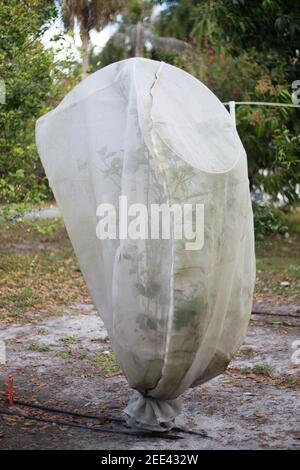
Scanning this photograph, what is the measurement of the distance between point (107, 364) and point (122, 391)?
3.17 ft

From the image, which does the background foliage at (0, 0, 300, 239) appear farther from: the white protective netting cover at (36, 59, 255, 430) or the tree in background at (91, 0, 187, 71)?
the tree in background at (91, 0, 187, 71)

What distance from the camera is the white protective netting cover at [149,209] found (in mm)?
4902

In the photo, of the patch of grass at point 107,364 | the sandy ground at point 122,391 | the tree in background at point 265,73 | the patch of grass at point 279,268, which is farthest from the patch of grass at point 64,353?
the tree in background at point 265,73

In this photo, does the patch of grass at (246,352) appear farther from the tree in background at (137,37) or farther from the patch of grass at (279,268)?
the tree in background at (137,37)

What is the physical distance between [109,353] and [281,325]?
2.40 meters

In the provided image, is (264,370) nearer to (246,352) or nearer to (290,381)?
(290,381)

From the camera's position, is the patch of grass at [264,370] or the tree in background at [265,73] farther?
the tree in background at [265,73]

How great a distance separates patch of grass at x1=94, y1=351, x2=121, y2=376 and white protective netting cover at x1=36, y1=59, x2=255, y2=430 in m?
1.82

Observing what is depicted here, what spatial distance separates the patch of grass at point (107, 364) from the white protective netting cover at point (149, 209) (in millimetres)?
1817

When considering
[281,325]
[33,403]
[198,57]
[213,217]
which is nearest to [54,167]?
[213,217]

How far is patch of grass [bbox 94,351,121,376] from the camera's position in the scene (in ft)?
24.4

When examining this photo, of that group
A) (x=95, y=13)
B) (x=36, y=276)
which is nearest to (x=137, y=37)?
(x=95, y=13)

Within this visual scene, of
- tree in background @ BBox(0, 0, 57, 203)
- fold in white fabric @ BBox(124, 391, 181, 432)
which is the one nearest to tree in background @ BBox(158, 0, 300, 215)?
tree in background @ BBox(0, 0, 57, 203)

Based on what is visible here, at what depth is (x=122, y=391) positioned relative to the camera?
6.75m
